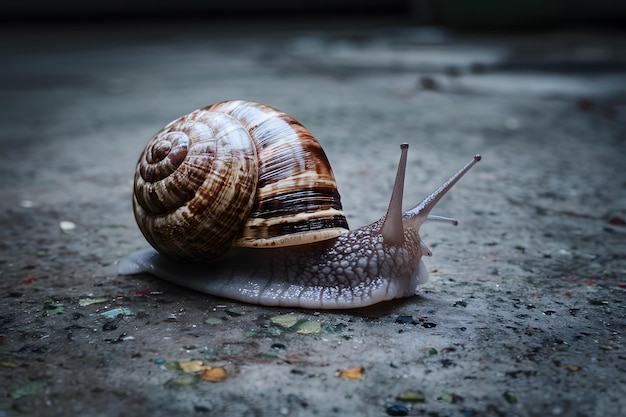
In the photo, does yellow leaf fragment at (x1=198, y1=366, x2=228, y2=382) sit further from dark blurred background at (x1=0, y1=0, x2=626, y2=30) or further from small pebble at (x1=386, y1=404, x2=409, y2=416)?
dark blurred background at (x1=0, y1=0, x2=626, y2=30)

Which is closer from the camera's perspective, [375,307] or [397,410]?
[397,410]

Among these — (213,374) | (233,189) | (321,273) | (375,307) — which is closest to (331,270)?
(321,273)

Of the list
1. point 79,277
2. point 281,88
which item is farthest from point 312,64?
point 79,277

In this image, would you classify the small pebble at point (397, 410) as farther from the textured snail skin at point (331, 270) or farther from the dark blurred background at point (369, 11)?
the dark blurred background at point (369, 11)

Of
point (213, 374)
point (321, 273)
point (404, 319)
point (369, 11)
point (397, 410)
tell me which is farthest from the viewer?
point (369, 11)

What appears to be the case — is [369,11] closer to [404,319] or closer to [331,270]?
[331,270]

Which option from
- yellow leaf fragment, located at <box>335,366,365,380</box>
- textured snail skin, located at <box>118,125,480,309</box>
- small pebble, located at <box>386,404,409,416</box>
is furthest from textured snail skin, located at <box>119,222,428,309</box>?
small pebble, located at <box>386,404,409,416</box>
